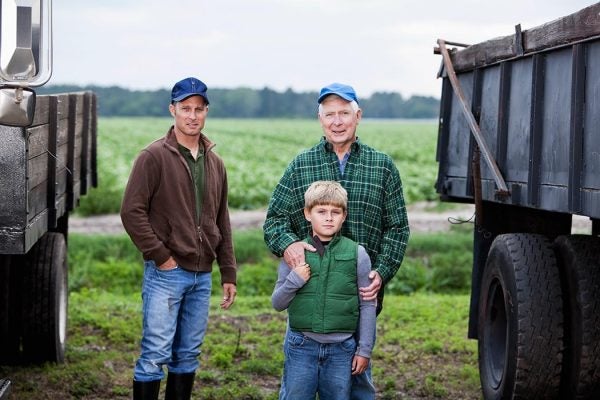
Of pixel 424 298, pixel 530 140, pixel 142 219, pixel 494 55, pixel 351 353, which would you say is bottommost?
pixel 424 298

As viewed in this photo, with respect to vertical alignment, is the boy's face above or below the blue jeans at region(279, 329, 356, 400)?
above

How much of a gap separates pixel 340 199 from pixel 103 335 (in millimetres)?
5140

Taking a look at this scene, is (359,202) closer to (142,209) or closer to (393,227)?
(393,227)

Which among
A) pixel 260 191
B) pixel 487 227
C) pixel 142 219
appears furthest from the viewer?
pixel 260 191

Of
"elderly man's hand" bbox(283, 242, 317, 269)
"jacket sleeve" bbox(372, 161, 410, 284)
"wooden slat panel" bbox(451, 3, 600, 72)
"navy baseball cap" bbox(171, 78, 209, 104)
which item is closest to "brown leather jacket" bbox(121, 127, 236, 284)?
"navy baseball cap" bbox(171, 78, 209, 104)

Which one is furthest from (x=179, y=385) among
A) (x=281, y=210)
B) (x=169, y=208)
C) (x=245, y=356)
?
(x=245, y=356)

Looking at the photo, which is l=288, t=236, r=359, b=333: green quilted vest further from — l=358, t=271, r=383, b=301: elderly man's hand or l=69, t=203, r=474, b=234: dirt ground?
l=69, t=203, r=474, b=234: dirt ground

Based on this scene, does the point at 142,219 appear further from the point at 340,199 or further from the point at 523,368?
the point at 523,368

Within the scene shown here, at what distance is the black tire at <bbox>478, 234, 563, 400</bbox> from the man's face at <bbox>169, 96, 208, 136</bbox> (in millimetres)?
1830

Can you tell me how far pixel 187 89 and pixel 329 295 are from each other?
1.46m

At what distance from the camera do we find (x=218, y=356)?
27.6 ft

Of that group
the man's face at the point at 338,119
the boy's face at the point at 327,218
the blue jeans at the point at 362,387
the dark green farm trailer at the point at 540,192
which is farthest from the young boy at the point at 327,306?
the dark green farm trailer at the point at 540,192

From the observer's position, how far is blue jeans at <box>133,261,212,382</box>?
5.72m

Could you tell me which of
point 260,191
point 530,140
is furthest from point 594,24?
point 260,191
